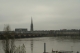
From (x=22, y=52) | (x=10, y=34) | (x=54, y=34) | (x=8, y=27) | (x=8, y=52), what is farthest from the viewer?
(x=54, y=34)

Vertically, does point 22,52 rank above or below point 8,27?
below

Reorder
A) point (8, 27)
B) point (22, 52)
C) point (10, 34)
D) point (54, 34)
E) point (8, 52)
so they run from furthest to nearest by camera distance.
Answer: point (54, 34) < point (10, 34) < point (8, 27) < point (8, 52) < point (22, 52)

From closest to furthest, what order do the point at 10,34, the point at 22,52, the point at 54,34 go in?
the point at 22,52 < the point at 10,34 < the point at 54,34

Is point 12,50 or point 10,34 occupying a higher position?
point 10,34

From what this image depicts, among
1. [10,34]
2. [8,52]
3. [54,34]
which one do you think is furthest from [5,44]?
[54,34]

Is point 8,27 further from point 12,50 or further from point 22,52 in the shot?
point 22,52

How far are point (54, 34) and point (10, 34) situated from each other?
197 ft

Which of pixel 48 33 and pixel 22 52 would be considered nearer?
pixel 22 52

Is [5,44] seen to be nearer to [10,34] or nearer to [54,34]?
[10,34]

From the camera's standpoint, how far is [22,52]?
7258mm

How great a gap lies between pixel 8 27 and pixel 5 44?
Result: 3.40 feet

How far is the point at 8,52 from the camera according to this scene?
317 inches

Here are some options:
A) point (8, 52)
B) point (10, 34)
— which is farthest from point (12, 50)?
point (10, 34)

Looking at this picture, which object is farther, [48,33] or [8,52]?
[48,33]
